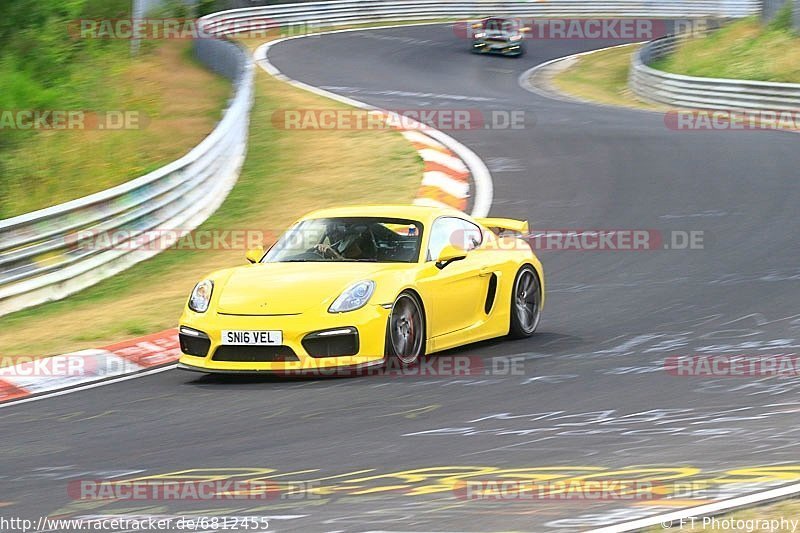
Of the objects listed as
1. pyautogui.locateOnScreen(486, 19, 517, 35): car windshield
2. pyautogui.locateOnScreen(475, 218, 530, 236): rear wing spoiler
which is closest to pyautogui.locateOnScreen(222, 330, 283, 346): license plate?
pyautogui.locateOnScreen(475, 218, 530, 236): rear wing spoiler

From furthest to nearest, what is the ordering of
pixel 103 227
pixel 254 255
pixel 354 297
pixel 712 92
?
pixel 712 92 < pixel 103 227 < pixel 254 255 < pixel 354 297

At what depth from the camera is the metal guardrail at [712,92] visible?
83.3 feet

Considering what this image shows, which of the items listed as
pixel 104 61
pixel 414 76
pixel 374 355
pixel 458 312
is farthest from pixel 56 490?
pixel 414 76

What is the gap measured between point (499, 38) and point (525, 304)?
3034 cm

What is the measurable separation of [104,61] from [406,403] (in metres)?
19.4

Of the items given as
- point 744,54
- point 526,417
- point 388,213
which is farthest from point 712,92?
point 526,417

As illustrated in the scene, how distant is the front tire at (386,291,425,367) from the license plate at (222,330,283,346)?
0.71 m

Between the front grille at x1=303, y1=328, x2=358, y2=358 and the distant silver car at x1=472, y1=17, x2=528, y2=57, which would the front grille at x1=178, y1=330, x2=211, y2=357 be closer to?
the front grille at x1=303, y1=328, x2=358, y2=358

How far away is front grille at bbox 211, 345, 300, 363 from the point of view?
8.80m

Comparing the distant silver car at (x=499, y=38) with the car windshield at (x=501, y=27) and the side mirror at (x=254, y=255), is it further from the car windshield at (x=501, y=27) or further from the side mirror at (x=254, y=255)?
the side mirror at (x=254, y=255)

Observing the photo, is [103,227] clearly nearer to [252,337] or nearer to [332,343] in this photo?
[252,337]

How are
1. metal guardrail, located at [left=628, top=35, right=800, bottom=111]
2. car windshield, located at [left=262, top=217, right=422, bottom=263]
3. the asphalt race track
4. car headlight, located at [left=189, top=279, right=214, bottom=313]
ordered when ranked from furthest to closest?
1. metal guardrail, located at [left=628, top=35, right=800, bottom=111]
2. car windshield, located at [left=262, top=217, right=422, bottom=263]
3. car headlight, located at [left=189, top=279, right=214, bottom=313]
4. the asphalt race track

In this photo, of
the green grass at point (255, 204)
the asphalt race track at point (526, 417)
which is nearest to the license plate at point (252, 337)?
the asphalt race track at point (526, 417)

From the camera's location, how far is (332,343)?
8805 millimetres
